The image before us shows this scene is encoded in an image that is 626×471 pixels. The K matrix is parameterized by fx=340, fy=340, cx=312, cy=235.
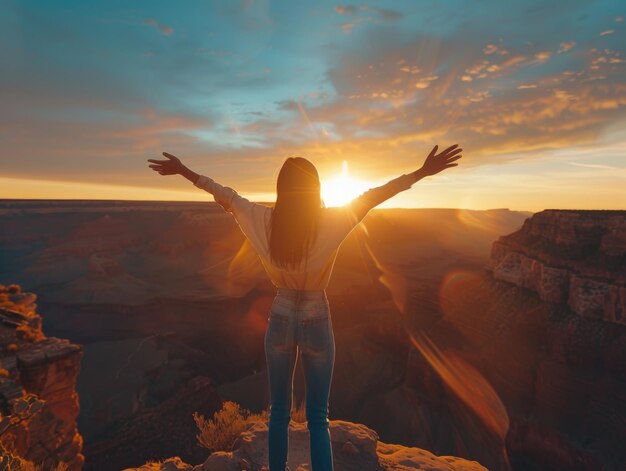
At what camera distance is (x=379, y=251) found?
216 feet

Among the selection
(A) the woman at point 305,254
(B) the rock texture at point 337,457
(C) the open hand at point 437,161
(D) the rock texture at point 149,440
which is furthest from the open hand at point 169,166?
(D) the rock texture at point 149,440

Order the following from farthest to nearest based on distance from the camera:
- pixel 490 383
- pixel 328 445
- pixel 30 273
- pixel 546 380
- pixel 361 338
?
pixel 30 273
pixel 361 338
pixel 490 383
pixel 546 380
pixel 328 445

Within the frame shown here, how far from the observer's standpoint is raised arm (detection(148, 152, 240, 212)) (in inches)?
90.4

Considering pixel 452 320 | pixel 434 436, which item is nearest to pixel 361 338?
pixel 452 320

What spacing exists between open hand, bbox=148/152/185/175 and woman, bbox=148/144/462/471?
434 mm

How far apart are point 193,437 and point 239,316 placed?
1739cm

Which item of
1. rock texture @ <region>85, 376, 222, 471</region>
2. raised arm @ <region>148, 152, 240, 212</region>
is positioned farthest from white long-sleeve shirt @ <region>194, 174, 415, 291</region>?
rock texture @ <region>85, 376, 222, 471</region>

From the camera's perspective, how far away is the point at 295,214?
201 cm

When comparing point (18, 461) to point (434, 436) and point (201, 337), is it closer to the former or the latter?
point (434, 436)

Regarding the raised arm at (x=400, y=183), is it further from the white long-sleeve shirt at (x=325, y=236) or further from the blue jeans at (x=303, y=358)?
the blue jeans at (x=303, y=358)

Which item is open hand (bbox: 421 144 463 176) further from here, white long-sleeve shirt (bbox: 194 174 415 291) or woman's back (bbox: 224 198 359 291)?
woman's back (bbox: 224 198 359 291)

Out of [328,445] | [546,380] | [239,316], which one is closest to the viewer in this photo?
[328,445]

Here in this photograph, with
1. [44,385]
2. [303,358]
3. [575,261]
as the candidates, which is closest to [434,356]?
[575,261]

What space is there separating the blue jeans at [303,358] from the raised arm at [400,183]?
59cm
